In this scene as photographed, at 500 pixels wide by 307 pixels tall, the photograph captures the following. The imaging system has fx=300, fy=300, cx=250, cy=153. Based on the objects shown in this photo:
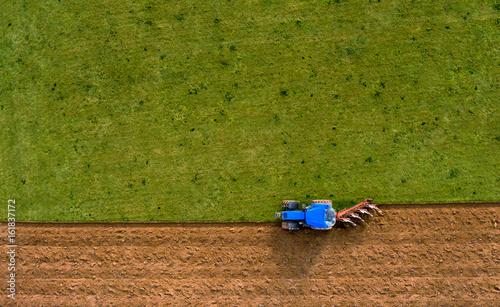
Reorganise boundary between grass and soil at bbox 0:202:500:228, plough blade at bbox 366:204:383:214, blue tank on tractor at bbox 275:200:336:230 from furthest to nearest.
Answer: boundary between grass and soil at bbox 0:202:500:228
plough blade at bbox 366:204:383:214
blue tank on tractor at bbox 275:200:336:230

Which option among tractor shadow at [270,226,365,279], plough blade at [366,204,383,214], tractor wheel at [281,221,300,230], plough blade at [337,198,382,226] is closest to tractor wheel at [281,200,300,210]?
tractor wheel at [281,221,300,230]

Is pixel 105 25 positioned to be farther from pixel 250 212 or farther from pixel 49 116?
pixel 250 212

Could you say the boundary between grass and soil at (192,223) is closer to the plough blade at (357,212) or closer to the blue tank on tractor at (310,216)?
the plough blade at (357,212)

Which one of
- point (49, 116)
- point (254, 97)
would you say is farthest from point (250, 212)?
point (49, 116)

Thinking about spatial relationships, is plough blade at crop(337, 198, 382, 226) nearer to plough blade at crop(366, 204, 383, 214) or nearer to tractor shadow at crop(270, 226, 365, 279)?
plough blade at crop(366, 204, 383, 214)

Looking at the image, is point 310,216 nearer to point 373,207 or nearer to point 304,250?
point 304,250

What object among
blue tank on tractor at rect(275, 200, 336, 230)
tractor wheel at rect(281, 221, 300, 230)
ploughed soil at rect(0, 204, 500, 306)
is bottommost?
ploughed soil at rect(0, 204, 500, 306)
